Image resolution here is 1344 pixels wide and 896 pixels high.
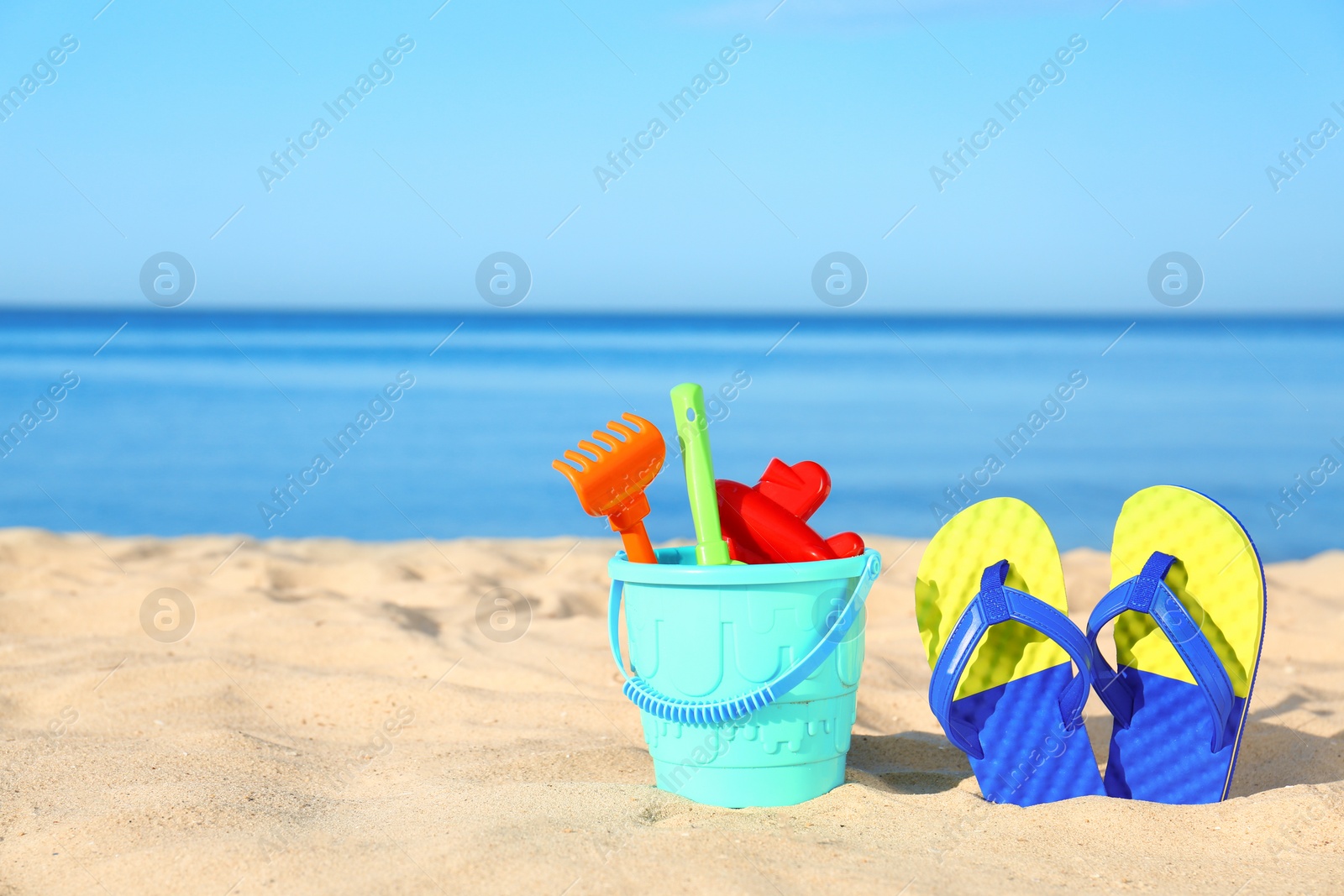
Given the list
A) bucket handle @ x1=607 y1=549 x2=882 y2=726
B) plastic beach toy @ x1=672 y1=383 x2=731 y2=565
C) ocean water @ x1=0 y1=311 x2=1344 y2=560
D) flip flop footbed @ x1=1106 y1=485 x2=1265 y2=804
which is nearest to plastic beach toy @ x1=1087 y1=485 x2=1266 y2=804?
flip flop footbed @ x1=1106 y1=485 x2=1265 y2=804

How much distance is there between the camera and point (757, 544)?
215 cm

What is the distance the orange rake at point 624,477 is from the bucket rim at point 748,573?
9cm

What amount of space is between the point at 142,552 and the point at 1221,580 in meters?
4.52

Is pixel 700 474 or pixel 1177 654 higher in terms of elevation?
pixel 700 474

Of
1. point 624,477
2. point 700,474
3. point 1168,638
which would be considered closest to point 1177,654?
point 1168,638

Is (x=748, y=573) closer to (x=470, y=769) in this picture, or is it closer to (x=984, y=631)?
(x=984, y=631)

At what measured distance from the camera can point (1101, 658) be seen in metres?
2.13

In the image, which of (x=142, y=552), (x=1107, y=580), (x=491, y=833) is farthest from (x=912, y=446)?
(x=491, y=833)

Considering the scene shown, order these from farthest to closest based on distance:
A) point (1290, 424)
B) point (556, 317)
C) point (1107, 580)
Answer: point (556, 317), point (1290, 424), point (1107, 580)

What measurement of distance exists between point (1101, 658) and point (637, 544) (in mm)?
980

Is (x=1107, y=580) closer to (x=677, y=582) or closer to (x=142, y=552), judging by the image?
(x=677, y=582)

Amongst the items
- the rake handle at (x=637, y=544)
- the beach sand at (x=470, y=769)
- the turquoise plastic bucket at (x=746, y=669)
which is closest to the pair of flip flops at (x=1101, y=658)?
the beach sand at (x=470, y=769)

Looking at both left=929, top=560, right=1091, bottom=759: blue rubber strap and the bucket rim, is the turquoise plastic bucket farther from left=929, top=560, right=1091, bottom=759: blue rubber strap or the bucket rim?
left=929, top=560, right=1091, bottom=759: blue rubber strap

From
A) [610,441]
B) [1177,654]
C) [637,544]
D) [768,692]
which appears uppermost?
[610,441]
